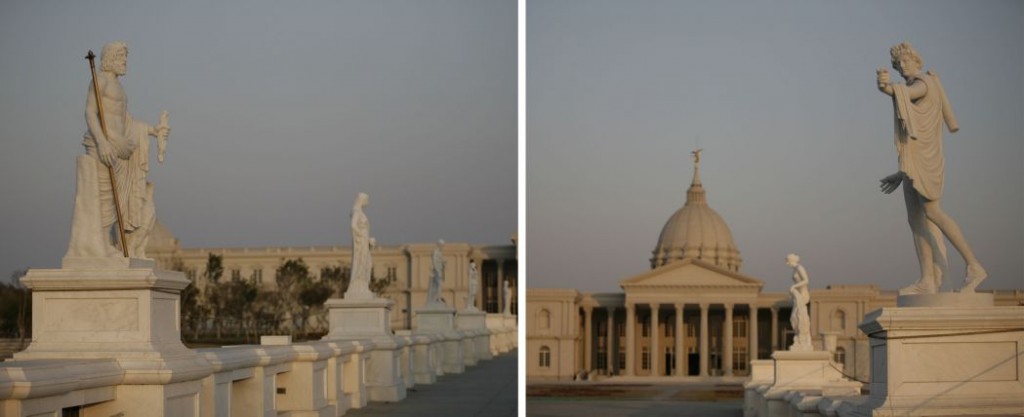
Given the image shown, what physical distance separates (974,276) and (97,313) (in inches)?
222

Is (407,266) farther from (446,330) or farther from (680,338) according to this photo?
(446,330)

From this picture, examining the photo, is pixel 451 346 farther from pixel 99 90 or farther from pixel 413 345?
pixel 99 90

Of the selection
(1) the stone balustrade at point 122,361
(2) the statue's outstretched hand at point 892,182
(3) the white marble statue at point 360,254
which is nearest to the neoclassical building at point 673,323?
(3) the white marble statue at point 360,254

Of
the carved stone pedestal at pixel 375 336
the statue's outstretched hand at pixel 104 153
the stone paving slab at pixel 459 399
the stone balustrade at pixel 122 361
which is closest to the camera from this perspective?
the stone balustrade at pixel 122 361

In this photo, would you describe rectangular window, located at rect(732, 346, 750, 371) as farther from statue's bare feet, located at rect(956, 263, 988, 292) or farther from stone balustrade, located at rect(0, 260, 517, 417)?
statue's bare feet, located at rect(956, 263, 988, 292)

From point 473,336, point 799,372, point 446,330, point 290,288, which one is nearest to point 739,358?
point 290,288

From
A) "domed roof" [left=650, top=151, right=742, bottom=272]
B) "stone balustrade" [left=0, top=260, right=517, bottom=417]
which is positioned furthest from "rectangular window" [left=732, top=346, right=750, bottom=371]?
"stone balustrade" [left=0, top=260, right=517, bottom=417]

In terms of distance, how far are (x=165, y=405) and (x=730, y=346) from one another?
8368cm

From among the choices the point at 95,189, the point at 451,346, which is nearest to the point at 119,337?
the point at 95,189

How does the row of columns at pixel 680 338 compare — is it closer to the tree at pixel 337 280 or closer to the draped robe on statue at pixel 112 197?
the tree at pixel 337 280

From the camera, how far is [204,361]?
9.50 m

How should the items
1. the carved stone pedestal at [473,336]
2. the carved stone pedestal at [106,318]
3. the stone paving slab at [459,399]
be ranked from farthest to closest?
the carved stone pedestal at [473,336], the stone paving slab at [459,399], the carved stone pedestal at [106,318]

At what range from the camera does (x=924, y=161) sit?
30.6 ft

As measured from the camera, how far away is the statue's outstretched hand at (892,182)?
9598 millimetres
